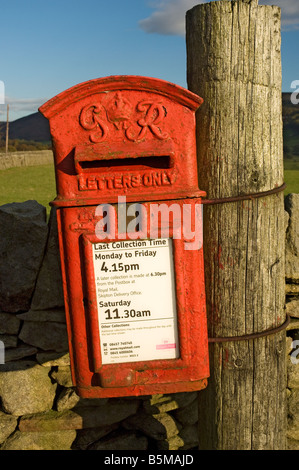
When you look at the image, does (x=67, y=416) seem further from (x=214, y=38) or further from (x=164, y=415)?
(x=214, y=38)

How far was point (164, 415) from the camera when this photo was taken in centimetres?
281

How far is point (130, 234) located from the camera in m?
1.82

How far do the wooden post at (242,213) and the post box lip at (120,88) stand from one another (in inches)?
9.6

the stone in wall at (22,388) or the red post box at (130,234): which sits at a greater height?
the red post box at (130,234)

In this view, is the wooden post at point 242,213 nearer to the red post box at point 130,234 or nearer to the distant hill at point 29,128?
the red post box at point 130,234

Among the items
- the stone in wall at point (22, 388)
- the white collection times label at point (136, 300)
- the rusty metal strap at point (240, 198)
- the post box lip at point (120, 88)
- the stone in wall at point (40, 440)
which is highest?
the post box lip at point (120, 88)

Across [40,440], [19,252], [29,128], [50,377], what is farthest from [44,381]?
[29,128]

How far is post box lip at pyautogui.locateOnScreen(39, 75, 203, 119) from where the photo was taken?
5.72 feet

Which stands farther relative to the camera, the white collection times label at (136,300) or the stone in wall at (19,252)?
the stone in wall at (19,252)

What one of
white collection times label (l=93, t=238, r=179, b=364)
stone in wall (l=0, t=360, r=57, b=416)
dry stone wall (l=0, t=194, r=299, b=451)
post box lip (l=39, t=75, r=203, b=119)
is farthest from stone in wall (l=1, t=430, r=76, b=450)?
post box lip (l=39, t=75, r=203, b=119)

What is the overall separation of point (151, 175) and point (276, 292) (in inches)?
32.2

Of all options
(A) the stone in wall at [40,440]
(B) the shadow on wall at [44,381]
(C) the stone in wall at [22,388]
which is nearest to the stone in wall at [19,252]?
(B) the shadow on wall at [44,381]

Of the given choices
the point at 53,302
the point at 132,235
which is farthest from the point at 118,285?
the point at 53,302

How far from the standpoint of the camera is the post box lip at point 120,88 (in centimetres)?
174
